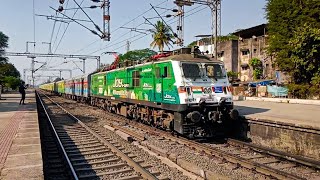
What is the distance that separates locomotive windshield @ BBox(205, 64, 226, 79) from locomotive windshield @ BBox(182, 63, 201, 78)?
0.46m

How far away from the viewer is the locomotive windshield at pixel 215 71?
12.8m

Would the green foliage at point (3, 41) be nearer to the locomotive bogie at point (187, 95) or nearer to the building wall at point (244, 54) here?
the building wall at point (244, 54)

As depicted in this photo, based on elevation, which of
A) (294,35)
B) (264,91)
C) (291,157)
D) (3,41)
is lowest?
(291,157)

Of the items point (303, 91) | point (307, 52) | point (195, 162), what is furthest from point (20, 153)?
point (303, 91)

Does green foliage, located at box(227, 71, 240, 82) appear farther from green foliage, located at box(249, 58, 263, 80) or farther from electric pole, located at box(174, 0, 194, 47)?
electric pole, located at box(174, 0, 194, 47)

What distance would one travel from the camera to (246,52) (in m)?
47.2

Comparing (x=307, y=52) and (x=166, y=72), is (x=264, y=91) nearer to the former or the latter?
(x=307, y=52)

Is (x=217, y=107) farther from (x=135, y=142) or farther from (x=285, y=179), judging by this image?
(x=285, y=179)

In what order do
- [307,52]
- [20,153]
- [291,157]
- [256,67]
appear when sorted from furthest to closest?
[256,67]
[307,52]
[291,157]
[20,153]

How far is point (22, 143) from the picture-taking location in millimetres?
10109

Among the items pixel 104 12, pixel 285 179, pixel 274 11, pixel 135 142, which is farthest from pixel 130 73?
pixel 274 11

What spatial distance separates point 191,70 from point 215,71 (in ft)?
3.76

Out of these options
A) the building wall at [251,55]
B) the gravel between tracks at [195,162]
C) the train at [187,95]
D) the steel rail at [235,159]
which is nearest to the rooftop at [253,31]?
the building wall at [251,55]

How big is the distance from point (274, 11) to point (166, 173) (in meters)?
26.3
